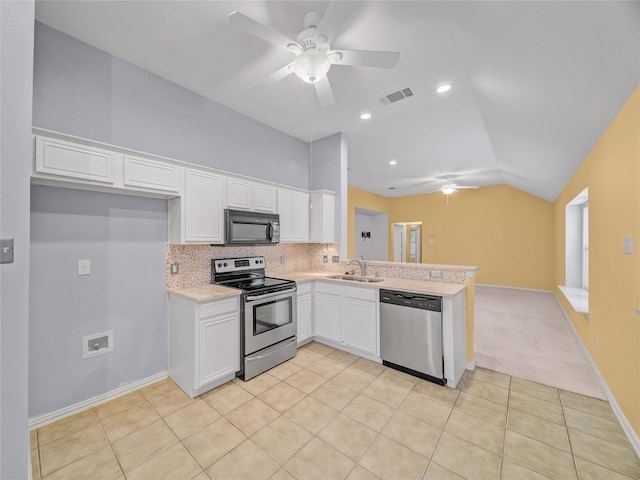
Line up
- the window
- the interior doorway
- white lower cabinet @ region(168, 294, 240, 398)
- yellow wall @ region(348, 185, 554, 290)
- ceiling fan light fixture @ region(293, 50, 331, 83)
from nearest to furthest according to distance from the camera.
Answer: ceiling fan light fixture @ region(293, 50, 331, 83) < white lower cabinet @ region(168, 294, 240, 398) < the window < yellow wall @ region(348, 185, 554, 290) < the interior doorway

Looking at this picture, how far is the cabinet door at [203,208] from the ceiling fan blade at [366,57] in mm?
1659

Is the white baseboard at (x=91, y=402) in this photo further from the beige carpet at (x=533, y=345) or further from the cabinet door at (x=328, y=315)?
the beige carpet at (x=533, y=345)

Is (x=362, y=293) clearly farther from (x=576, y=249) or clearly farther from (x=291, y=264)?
(x=576, y=249)

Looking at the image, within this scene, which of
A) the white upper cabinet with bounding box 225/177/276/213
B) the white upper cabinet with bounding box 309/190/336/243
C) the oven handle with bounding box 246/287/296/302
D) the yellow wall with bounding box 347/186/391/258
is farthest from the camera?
the yellow wall with bounding box 347/186/391/258

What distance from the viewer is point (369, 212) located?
9023mm

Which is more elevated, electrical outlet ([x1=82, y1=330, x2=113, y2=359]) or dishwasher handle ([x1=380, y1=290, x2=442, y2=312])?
dishwasher handle ([x1=380, y1=290, x2=442, y2=312])

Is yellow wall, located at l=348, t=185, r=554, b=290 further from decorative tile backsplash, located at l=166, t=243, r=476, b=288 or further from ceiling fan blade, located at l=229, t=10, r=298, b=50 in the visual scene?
ceiling fan blade, located at l=229, t=10, r=298, b=50

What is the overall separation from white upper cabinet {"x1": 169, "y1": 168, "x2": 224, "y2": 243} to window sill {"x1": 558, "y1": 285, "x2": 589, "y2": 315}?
455cm

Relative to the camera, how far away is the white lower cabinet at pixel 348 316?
9.97 ft

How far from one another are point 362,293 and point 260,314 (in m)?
1.18

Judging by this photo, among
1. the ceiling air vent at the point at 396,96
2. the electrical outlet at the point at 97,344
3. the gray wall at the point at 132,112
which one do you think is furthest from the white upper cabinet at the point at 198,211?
the ceiling air vent at the point at 396,96

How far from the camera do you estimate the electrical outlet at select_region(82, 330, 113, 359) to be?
224cm

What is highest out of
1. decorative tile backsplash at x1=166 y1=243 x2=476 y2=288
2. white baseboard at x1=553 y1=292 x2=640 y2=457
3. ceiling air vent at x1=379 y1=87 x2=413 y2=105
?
ceiling air vent at x1=379 y1=87 x2=413 y2=105

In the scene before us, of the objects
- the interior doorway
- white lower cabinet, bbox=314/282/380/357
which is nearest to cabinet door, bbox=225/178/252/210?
white lower cabinet, bbox=314/282/380/357
